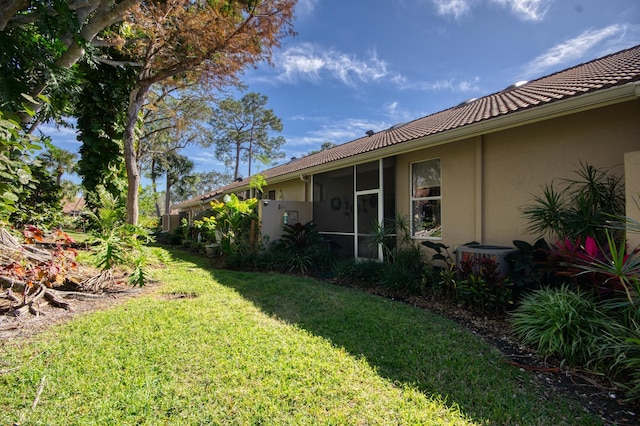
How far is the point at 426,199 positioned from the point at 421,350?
460 cm

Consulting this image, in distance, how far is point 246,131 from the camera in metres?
36.4

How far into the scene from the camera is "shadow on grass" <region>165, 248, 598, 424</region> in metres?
2.62

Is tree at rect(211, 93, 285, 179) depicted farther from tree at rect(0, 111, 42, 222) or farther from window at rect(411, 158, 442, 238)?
tree at rect(0, 111, 42, 222)

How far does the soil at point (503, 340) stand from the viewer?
2.62 meters

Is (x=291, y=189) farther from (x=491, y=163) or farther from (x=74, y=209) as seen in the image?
(x=74, y=209)

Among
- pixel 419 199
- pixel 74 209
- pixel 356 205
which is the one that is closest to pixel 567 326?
pixel 419 199

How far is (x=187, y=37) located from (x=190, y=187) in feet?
102

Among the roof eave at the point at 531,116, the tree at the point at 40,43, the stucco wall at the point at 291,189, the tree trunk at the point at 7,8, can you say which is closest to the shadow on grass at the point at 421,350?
the roof eave at the point at 531,116

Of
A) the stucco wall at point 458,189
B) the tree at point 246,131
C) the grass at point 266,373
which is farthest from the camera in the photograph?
the tree at point 246,131

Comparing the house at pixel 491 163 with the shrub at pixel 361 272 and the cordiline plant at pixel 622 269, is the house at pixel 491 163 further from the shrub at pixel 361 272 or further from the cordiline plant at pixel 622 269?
the shrub at pixel 361 272

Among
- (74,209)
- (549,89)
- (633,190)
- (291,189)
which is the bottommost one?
(633,190)

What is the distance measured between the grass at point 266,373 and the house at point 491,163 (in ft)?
9.08

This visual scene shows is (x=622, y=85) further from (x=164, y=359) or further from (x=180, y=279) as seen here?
(x=180, y=279)

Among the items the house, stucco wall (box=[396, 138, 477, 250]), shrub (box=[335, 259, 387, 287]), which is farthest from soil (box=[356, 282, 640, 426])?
shrub (box=[335, 259, 387, 287])
